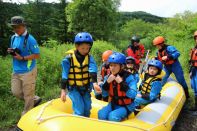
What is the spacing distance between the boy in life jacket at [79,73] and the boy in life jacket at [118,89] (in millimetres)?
295

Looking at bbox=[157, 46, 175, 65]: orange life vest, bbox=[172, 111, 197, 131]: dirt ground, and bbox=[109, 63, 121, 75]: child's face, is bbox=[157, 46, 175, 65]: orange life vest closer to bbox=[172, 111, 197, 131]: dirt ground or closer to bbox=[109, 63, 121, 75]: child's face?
bbox=[172, 111, 197, 131]: dirt ground

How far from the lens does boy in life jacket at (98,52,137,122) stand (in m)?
4.91

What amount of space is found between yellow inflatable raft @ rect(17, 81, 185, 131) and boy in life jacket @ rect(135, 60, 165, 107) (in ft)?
0.75

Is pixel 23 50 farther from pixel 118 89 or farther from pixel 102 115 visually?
pixel 118 89

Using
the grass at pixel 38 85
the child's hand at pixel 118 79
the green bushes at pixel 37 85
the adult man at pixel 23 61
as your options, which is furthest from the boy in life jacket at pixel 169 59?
the child's hand at pixel 118 79

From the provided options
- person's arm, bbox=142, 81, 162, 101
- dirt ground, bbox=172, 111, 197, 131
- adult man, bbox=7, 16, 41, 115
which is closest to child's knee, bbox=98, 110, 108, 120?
person's arm, bbox=142, 81, 162, 101

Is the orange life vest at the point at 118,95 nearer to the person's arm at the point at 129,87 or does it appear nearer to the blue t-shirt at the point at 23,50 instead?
the person's arm at the point at 129,87

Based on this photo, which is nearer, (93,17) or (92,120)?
(92,120)

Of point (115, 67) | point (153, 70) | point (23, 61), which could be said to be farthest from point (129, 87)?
point (23, 61)

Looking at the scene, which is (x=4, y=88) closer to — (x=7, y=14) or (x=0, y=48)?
(x=0, y=48)

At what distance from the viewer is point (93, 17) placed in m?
39.6

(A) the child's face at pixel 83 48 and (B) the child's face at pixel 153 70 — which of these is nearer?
(A) the child's face at pixel 83 48

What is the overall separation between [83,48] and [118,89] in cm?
83

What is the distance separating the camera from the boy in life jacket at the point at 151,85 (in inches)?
252
